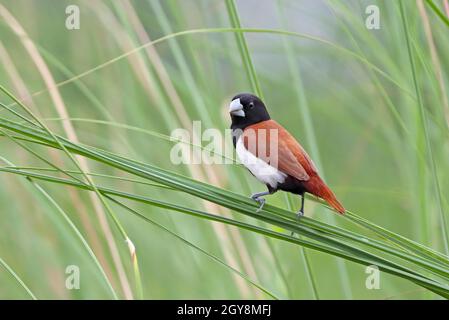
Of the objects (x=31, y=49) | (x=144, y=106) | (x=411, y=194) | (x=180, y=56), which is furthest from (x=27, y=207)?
(x=411, y=194)

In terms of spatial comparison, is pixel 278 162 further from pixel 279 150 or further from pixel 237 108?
pixel 237 108

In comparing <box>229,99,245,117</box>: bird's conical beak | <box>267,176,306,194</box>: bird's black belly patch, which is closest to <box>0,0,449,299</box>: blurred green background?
<box>229,99,245,117</box>: bird's conical beak

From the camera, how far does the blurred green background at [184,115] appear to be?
6.53 ft

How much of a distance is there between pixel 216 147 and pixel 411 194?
1.85 ft

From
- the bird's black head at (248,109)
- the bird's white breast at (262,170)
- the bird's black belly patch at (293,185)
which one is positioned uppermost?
the bird's black head at (248,109)

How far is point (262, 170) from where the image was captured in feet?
5.88

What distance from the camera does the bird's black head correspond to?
1999mm

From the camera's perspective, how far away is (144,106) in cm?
248

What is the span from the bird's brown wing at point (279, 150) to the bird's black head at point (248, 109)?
0.35 ft

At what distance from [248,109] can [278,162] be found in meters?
0.31

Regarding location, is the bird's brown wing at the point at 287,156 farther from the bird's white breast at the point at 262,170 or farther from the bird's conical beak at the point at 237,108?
the bird's conical beak at the point at 237,108

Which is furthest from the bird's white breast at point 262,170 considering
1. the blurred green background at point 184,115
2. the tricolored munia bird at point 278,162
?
the blurred green background at point 184,115

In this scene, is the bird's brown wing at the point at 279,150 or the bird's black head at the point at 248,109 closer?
the bird's brown wing at the point at 279,150
